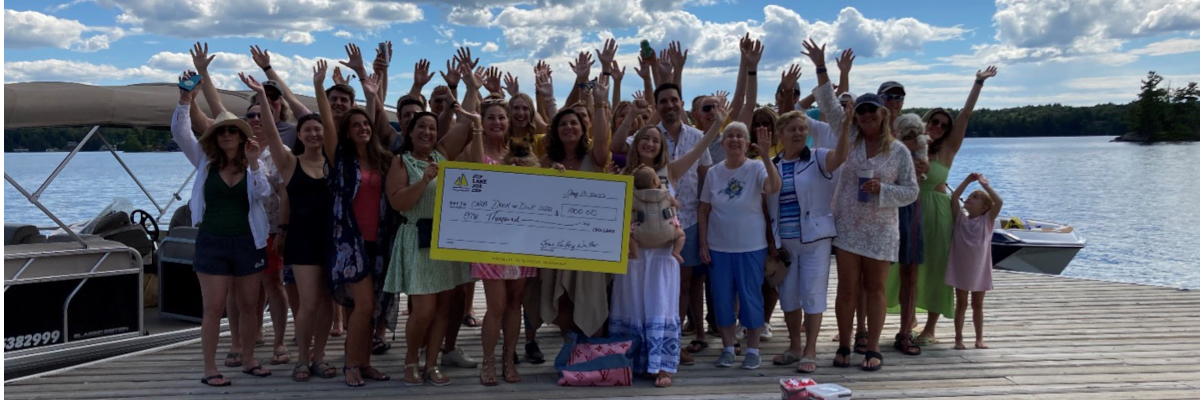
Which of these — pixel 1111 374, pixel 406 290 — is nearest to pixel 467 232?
pixel 406 290

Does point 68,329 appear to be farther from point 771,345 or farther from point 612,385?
point 771,345

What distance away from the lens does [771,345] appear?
22.3 feet

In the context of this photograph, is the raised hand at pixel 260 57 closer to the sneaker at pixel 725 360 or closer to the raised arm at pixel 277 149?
the raised arm at pixel 277 149

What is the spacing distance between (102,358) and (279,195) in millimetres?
2102

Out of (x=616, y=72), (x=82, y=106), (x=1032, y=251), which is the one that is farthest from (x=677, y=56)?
(x=1032, y=251)

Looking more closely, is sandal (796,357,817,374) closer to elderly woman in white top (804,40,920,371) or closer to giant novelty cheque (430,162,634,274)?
elderly woman in white top (804,40,920,371)

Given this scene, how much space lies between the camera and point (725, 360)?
241 inches

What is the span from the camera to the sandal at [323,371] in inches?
230

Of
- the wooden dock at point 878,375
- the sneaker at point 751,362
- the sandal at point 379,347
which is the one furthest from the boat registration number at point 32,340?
the sneaker at point 751,362

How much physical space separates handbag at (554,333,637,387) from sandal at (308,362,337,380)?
4.58ft

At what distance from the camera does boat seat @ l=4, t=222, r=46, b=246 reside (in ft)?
25.5

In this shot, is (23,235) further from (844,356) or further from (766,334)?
(844,356)

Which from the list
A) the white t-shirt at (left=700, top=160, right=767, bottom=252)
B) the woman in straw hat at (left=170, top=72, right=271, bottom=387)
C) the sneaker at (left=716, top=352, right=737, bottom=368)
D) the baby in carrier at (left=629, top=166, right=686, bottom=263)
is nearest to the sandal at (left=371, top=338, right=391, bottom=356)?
the woman in straw hat at (left=170, top=72, right=271, bottom=387)

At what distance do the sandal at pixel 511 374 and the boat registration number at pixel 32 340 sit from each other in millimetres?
3163
